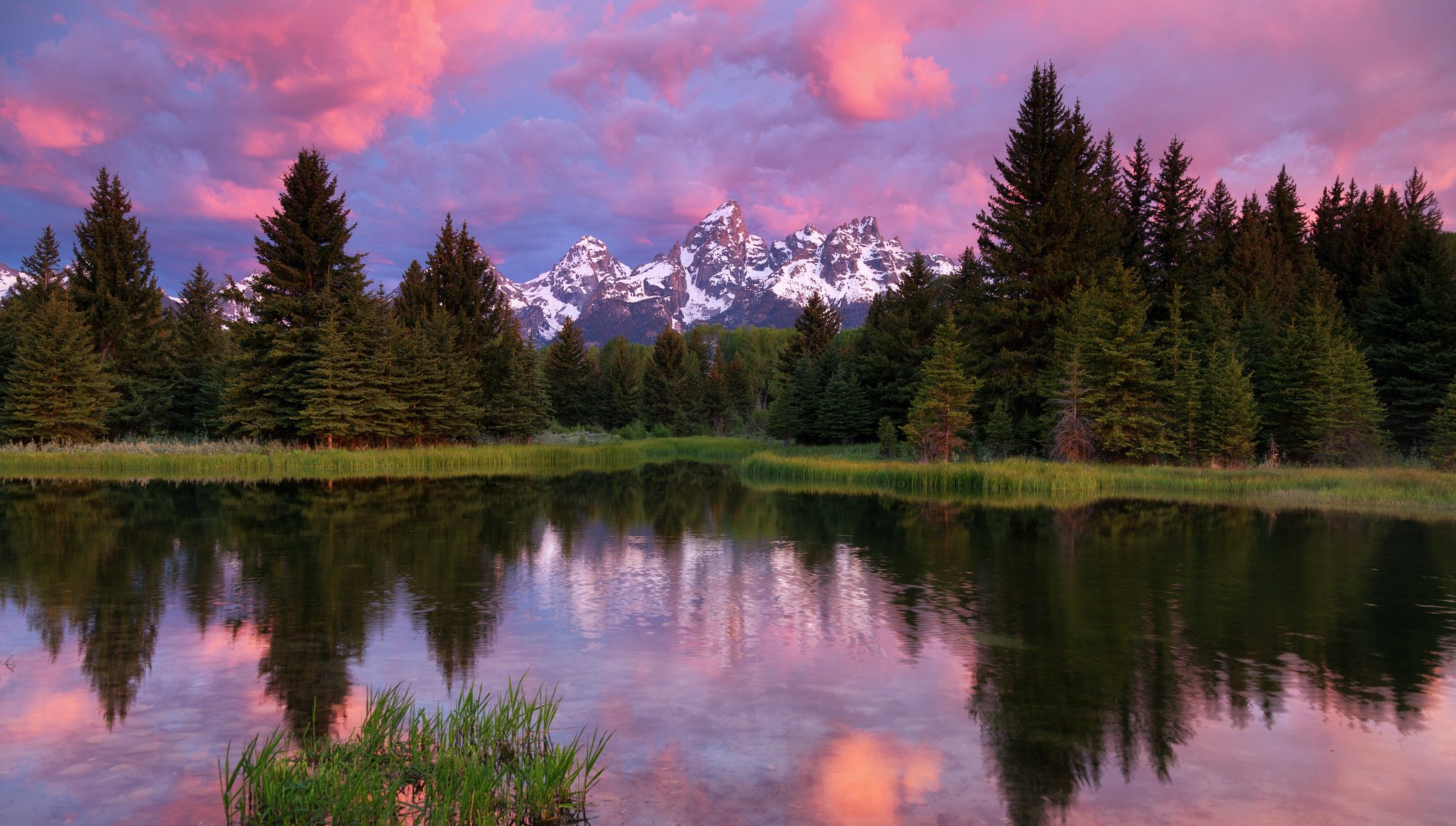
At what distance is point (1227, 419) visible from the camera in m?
37.2

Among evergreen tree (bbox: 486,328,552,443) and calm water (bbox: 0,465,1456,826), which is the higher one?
evergreen tree (bbox: 486,328,552,443)

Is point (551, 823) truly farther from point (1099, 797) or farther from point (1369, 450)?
point (1369, 450)

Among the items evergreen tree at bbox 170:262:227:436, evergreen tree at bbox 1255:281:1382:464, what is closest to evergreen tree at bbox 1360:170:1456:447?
evergreen tree at bbox 1255:281:1382:464

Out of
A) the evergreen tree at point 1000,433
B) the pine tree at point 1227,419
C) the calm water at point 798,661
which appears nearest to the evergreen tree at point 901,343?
the evergreen tree at point 1000,433

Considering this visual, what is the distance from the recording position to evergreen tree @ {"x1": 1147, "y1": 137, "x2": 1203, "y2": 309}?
168 feet

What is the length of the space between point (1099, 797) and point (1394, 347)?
50.3 m

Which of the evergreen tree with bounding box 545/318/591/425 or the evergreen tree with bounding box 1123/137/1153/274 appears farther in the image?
the evergreen tree with bounding box 545/318/591/425

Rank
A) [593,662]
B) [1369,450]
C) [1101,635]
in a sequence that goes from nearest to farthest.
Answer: [593,662] < [1101,635] < [1369,450]

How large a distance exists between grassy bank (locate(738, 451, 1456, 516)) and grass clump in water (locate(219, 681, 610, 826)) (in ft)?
86.5

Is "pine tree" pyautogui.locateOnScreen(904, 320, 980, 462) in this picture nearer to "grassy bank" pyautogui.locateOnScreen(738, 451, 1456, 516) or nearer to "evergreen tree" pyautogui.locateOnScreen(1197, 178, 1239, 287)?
"grassy bank" pyautogui.locateOnScreen(738, 451, 1456, 516)

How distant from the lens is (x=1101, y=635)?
12328 millimetres

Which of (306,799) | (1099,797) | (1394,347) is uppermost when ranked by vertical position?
(1394,347)

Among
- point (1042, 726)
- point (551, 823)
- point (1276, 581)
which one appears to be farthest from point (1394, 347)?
point (551, 823)

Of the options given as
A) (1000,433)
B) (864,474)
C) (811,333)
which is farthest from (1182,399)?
(811,333)
